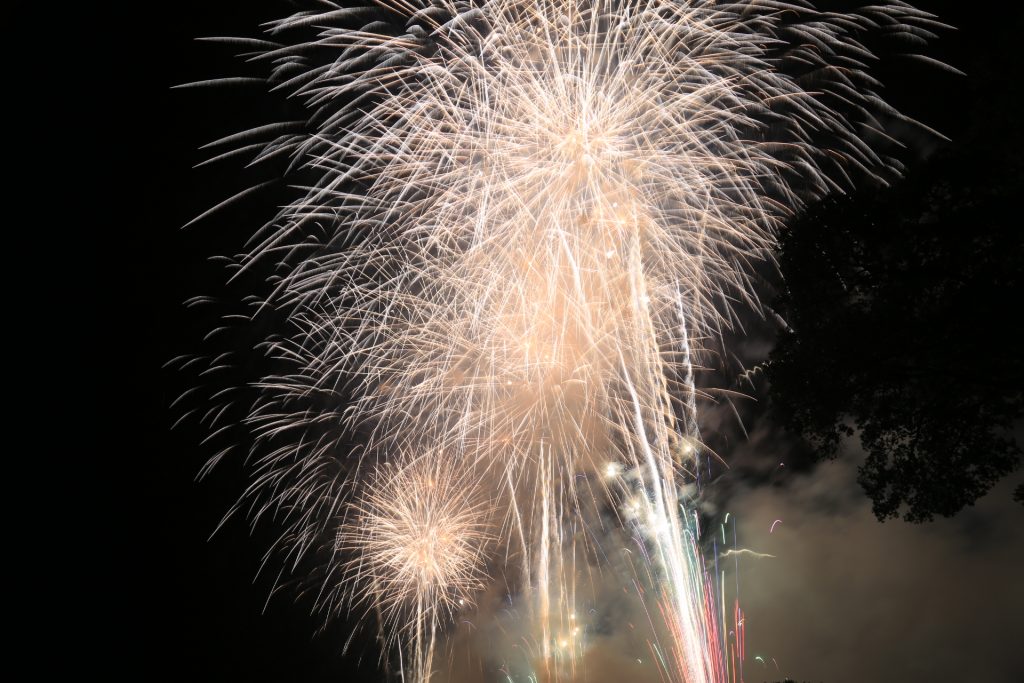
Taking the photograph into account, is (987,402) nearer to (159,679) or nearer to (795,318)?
(795,318)

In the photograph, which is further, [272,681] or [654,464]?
[272,681]

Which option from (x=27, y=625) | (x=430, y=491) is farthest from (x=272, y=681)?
(x=430, y=491)

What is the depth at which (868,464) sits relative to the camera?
407 inches

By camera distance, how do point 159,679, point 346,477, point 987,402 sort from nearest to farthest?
point 987,402 < point 346,477 < point 159,679

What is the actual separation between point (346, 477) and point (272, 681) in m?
20.1

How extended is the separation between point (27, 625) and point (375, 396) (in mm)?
21779

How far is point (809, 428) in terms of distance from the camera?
33.3 feet

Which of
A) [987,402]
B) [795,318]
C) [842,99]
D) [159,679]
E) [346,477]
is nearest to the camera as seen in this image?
[987,402]

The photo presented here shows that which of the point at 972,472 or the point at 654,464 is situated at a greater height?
the point at 654,464

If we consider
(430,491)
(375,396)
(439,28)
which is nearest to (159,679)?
(430,491)

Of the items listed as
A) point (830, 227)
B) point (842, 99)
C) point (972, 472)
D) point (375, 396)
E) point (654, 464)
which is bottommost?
point (972, 472)

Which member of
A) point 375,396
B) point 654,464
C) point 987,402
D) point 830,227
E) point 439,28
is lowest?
point 987,402

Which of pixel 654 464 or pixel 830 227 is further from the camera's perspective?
pixel 654 464

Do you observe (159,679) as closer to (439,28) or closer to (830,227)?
(439,28)
